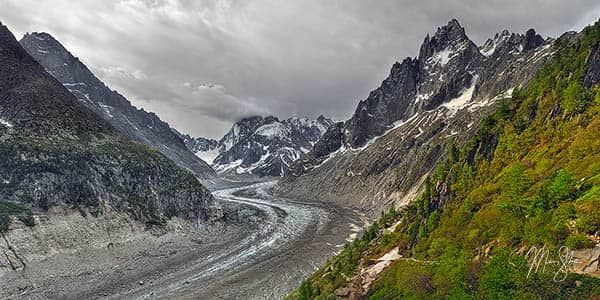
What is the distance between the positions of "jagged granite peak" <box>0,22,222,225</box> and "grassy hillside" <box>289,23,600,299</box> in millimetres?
60374

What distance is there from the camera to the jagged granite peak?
6938cm

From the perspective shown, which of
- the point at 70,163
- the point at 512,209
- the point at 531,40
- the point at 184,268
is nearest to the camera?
the point at 512,209

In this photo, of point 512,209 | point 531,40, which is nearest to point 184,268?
point 512,209

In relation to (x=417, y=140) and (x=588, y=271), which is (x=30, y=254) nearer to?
(x=588, y=271)

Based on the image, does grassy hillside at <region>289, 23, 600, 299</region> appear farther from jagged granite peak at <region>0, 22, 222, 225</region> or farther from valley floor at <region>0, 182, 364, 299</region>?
jagged granite peak at <region>0, 22, 222, 225</region>

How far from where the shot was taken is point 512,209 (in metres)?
24.5

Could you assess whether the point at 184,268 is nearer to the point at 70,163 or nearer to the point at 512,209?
the point at 70,163

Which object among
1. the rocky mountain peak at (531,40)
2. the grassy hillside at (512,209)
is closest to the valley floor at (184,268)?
the grassy hillside at (512,209)

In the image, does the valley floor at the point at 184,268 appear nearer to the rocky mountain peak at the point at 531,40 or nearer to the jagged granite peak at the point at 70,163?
the jagged granite peak at the point at 70,163

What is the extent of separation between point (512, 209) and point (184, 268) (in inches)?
2216

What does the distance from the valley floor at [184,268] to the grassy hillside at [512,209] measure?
64.2ft

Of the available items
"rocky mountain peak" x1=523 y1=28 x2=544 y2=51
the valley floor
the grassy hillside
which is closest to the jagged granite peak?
the valley floor

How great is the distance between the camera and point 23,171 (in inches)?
2721

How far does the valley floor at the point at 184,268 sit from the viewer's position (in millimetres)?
50000
